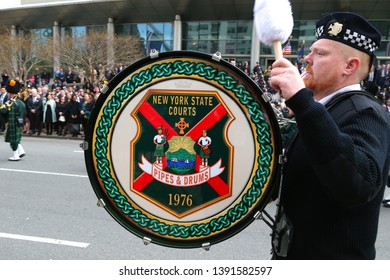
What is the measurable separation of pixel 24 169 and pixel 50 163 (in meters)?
0.77

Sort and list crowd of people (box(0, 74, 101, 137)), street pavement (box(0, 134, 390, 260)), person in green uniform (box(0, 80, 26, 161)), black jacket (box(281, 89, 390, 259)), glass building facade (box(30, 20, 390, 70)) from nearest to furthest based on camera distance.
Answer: black jacket (box(281, 89, 390, 259)) < street pavement (box(0, 134, 390, 260)) < person in green uniform (box(0, 80, 26, 161)) < crowd of people (box(0, 74, 101, 137)) < glass building facade (box(30, 20, 390, 70))

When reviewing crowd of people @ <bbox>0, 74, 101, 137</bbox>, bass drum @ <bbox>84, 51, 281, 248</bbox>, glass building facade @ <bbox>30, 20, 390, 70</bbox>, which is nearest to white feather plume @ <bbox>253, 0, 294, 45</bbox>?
bass drum @ <bbox>84, 51, 281, 248</bbox>

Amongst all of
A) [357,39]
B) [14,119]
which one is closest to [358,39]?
[357,39]

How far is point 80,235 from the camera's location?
4055 millimetres

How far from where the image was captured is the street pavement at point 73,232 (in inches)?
142

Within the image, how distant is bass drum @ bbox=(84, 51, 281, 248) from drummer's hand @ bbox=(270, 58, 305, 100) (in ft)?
0.39

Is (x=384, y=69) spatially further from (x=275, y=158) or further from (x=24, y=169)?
(x=275, y=158)

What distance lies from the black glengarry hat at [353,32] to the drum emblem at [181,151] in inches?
18.9

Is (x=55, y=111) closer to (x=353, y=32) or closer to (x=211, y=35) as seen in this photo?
(x=353, y=32)

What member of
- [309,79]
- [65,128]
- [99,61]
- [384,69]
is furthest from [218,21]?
[309,79]

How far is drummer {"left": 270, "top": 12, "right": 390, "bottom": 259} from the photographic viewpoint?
1.16m

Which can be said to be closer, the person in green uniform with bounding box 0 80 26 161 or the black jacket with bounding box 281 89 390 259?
the black jacket with bounding box 281 89 390 259

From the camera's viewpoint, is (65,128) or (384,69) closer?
(65,128)

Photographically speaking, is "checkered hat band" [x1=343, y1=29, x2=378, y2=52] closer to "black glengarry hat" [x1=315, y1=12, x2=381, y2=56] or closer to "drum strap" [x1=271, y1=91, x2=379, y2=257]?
"black glengarry hat" [x1=315, y1=12, x2=381, y2=56]
